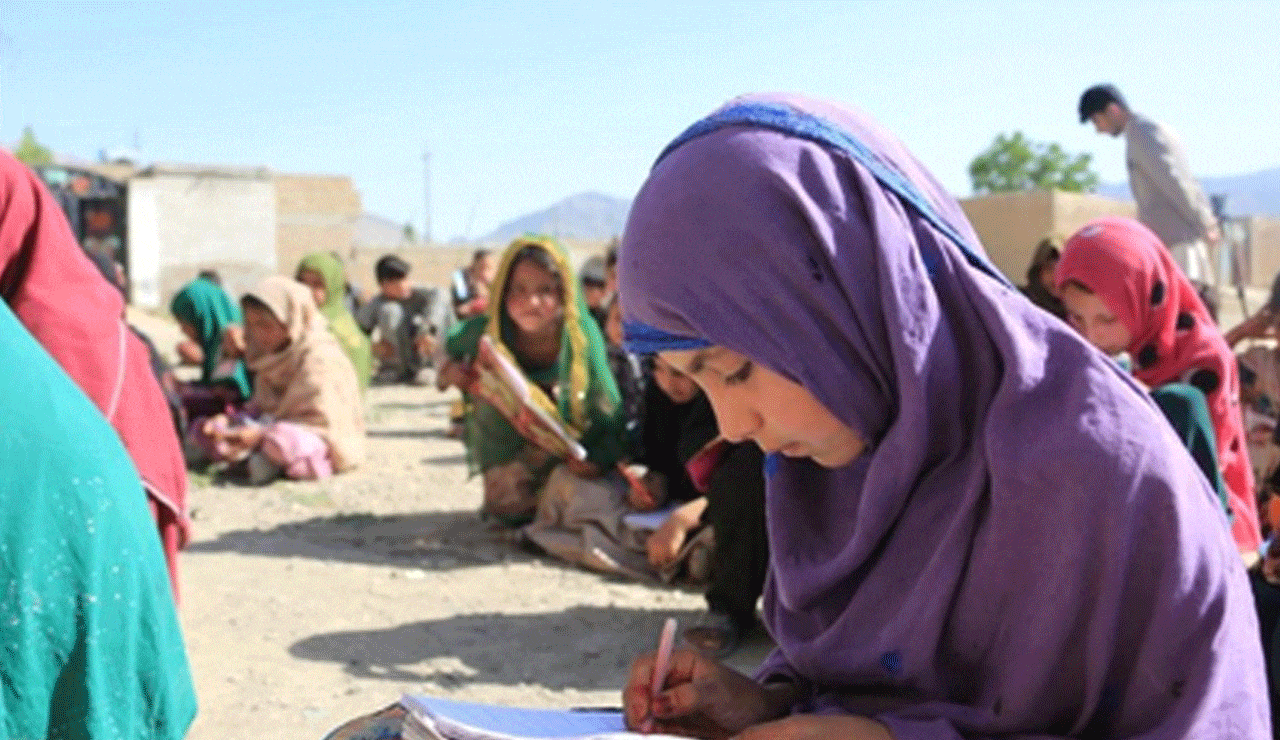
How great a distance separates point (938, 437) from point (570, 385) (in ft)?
13.1

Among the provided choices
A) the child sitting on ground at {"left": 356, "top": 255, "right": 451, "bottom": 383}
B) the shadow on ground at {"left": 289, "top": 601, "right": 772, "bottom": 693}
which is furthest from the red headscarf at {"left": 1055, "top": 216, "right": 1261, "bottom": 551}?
the child sitting on ground at {"left": 356, "top": 255, "right": 451, "bottom": 383}

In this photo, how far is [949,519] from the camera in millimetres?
1506

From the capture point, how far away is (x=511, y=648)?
4.16 meters

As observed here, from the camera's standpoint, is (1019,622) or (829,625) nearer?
(1019,622)

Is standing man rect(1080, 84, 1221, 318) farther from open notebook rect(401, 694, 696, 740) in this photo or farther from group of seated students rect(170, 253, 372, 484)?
open notebook rect(401, 694, 696, 740)

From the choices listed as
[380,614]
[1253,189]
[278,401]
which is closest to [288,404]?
[278,401]

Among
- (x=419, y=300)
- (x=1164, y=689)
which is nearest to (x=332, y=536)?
(x=1164, y=689)

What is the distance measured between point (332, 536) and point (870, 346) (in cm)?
477

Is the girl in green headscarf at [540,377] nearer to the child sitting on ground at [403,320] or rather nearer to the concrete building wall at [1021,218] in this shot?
the child sitting on ground at [403,320]

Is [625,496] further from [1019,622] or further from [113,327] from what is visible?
[1019,622]

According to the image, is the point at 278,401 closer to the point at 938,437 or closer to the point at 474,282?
the point at 474,282

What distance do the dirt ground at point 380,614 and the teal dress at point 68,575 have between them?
1406 millimetres

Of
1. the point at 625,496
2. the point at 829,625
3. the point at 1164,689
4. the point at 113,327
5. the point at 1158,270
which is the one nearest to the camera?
the point at 1164,689

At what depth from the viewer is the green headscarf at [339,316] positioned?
356 inches
